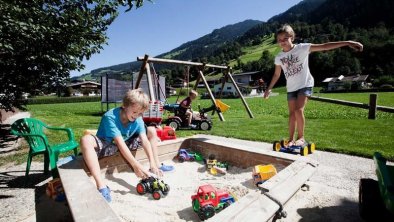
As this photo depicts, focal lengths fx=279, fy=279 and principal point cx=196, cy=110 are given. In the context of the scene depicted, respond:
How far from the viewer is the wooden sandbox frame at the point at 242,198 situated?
5.64ft

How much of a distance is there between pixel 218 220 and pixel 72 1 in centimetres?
575

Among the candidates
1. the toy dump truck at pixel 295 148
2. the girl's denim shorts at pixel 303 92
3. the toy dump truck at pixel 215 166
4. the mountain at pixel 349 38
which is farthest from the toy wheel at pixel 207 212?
the mountain at pixel 349 38

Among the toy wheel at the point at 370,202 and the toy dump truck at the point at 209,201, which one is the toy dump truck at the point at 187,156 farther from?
the toy wheel at the point at 370,202

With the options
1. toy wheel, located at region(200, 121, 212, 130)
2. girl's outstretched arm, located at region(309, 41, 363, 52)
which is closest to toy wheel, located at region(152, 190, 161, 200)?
girl's outstretched arm, located at region(309, 41, 363, 52)

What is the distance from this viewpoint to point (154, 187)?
9.11 ft

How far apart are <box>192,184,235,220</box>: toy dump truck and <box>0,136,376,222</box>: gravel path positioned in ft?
1.68

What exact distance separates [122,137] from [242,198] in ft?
5.62

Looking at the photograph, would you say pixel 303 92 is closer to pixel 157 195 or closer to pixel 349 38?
pixel 157 195

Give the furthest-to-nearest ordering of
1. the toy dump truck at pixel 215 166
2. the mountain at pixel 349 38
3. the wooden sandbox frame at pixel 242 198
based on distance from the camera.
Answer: the mountain at pixel 349 38, the toy dump truck at pixel 215 166, the wooden sandbox frame at pixel 242 198

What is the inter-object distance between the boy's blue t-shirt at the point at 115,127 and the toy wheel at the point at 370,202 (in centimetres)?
233

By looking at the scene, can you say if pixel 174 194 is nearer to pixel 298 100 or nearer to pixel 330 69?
pixel 298 100

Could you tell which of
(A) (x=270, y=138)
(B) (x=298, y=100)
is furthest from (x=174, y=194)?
(A) (x=270, y=138)

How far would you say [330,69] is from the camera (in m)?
76.4

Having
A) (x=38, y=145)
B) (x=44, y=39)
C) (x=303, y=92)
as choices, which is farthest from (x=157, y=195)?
(x=44, y=39)
